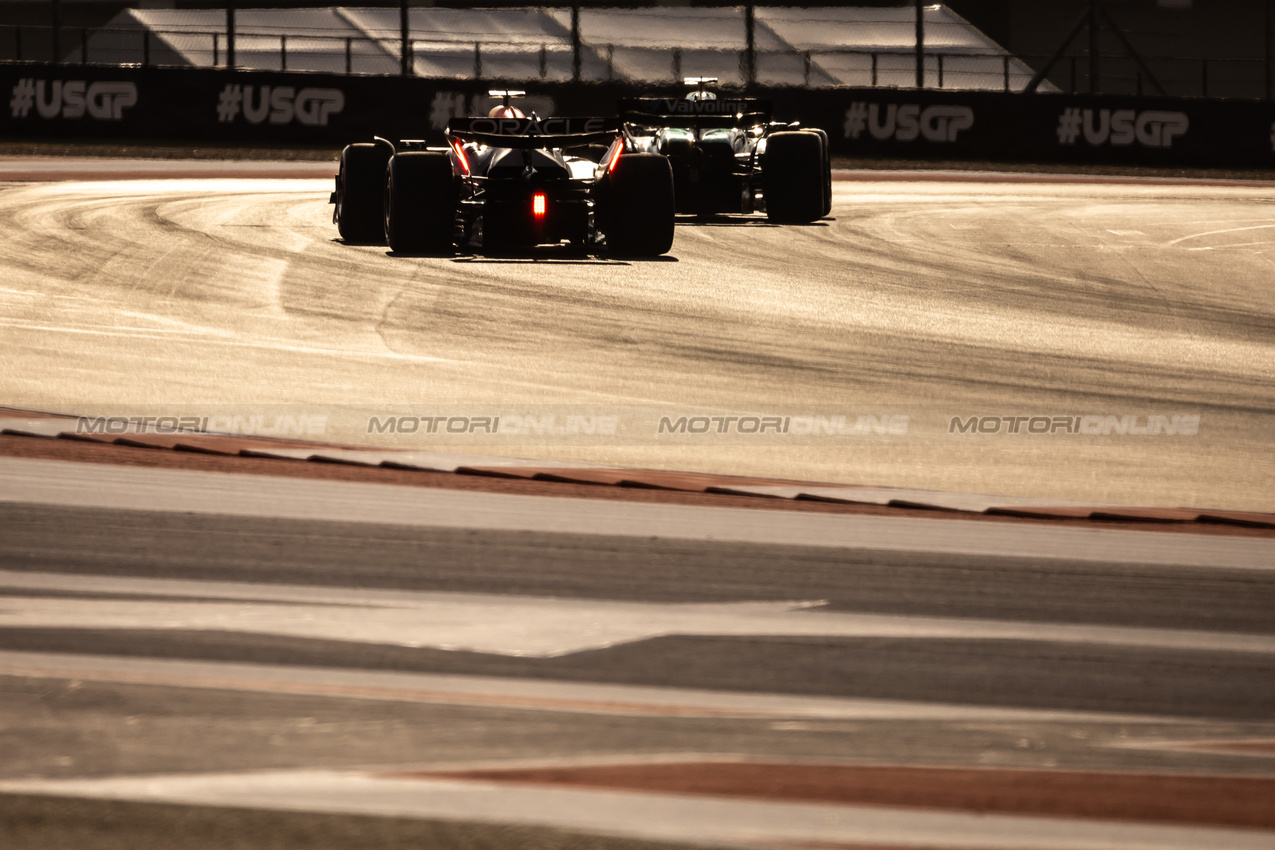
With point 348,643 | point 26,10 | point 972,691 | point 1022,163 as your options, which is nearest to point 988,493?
point 972,691

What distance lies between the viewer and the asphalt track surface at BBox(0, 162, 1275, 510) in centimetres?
717

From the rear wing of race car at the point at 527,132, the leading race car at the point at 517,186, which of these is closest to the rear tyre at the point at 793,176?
the leading race car at the point at 517,186

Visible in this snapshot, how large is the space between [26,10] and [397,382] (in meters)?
36.5

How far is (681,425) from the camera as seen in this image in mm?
7512

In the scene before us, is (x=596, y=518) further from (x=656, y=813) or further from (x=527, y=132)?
(x=527, y=132)

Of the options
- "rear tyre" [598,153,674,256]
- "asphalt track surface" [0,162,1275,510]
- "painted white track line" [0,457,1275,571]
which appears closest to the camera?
"painted white track line" [0,457,1275,571]

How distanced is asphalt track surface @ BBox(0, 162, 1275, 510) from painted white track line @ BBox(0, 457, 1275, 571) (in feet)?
3.50


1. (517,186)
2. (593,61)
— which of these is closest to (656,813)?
(517,186)

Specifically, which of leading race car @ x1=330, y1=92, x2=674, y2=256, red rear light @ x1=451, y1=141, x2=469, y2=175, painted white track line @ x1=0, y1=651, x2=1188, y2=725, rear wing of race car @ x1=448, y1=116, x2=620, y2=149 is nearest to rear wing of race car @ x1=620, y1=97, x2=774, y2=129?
leading race car @ x1=330, y1=92, x2=674, y2=256

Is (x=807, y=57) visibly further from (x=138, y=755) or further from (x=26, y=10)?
(x=138, y=755)

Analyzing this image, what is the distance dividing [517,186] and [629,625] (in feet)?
26.2

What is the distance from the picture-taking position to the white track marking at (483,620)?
4.07 meters

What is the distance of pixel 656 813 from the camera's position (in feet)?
9.78

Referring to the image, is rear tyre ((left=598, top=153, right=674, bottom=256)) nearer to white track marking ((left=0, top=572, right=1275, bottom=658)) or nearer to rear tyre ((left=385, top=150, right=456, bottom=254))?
rear tyre ((left=385, top=150, right=456, bottom=254))
